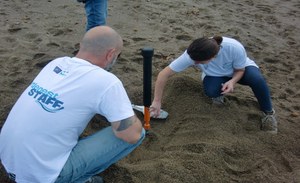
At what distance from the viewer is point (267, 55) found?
4.54 m

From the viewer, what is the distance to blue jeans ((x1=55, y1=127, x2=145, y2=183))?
2.18m

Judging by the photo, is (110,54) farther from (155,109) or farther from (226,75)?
(226,75)

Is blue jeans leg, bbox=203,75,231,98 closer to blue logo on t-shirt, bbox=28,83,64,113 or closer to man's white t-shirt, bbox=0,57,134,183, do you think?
man's white t-shirt, bbox=0,57,134,183

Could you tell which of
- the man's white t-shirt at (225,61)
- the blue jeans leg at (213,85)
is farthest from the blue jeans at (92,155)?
the blue jeans leg at (213,85)

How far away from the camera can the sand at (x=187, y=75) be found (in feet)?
9.22

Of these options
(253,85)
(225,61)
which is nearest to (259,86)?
(253,85)

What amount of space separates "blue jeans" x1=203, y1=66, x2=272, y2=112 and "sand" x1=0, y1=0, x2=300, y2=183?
16cm

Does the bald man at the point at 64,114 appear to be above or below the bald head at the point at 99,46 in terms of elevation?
below

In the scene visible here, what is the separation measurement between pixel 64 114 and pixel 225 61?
5.56 feet

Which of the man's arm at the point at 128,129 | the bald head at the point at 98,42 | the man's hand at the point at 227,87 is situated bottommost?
the man's hand at the point at 227,87

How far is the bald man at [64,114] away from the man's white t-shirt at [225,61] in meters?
1.02

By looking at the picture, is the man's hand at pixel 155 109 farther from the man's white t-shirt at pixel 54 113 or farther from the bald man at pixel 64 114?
the man's white t-shirt at pixel 54 113

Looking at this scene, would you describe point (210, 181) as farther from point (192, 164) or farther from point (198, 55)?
point (198, 55)

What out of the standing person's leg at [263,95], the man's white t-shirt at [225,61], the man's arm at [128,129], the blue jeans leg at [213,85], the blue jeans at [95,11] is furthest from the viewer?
the blue jeans at [95,11]
